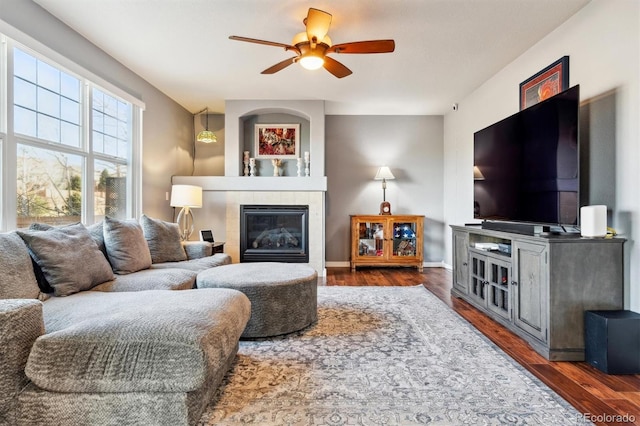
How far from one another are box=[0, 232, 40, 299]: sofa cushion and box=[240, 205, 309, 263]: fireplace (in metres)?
3.07

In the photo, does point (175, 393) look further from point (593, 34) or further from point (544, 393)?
point (593, 34)

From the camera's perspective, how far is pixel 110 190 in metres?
3.65

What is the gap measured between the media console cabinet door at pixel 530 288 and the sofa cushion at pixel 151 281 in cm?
251

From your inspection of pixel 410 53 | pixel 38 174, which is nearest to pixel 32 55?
pixel 38 174

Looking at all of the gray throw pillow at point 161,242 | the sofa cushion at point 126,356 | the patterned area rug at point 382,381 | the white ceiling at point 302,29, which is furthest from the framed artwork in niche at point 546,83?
the gray throw pillow at point 161,242

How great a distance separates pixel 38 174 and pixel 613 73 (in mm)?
4394

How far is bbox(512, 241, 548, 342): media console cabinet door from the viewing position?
7.22 feet

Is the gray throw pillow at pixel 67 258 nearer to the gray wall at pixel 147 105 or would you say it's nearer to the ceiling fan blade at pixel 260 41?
the gray wall at pixel 147 105

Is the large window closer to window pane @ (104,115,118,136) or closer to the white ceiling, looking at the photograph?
window pane @ (104,115,118,136)

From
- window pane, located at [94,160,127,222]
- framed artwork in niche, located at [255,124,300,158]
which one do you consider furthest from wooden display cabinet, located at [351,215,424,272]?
window pane, located at [94,160,127,222]

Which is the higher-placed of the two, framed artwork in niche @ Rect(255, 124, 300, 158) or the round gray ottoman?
framed artwork in niche @ Rect(255, 124, 300, 158)

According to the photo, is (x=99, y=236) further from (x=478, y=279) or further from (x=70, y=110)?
(x=478, y=279)

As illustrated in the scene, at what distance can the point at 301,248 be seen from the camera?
5.01m

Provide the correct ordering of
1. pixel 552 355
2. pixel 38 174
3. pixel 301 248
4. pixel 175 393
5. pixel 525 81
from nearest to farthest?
pixel 175 393 → pixel 552 355 → pixel 38 174 → pixel 525 81 → pixel 301 248
